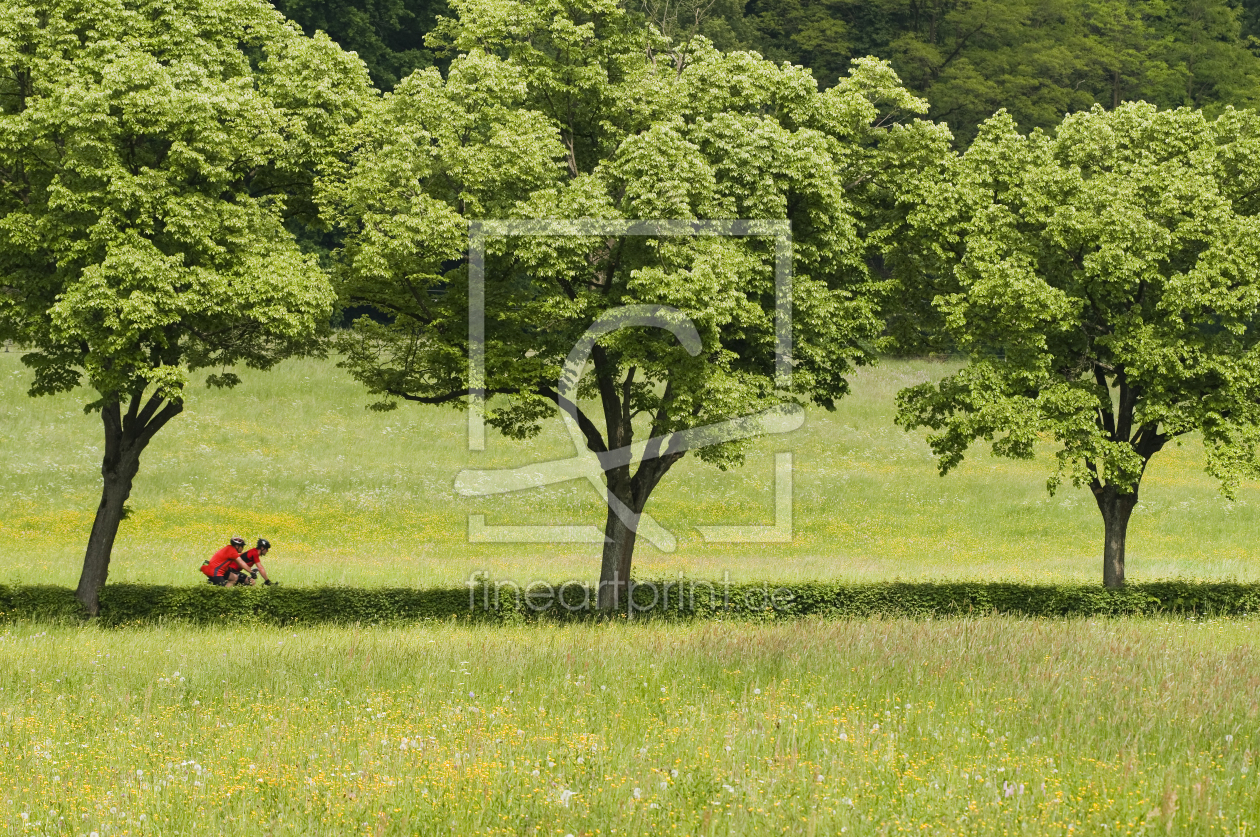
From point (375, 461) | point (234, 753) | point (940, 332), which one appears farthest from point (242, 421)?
point (234, 753)

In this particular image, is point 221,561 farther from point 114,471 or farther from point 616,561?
point 616,561

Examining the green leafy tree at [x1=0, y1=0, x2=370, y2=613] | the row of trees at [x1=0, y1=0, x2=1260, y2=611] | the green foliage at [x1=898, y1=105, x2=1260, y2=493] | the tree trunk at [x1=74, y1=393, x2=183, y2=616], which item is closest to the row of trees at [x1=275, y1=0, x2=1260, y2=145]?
the row of trees at [x1=0, y1=0, x2=1260, y2=611]

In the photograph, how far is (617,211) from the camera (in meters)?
21.0

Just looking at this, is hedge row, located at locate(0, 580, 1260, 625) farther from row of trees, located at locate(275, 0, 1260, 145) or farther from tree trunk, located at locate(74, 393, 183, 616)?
row of trees, located at locate(275, 0, 1260, 145)

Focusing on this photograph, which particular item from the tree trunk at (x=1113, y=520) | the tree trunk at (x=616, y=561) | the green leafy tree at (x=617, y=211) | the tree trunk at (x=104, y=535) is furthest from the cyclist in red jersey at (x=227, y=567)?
the tree trunk at (x=1113, y=520)

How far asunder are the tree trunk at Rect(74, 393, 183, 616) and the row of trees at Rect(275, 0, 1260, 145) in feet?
198

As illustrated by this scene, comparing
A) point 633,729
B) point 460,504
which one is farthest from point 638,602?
point 460,504

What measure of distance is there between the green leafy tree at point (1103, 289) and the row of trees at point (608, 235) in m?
0.08

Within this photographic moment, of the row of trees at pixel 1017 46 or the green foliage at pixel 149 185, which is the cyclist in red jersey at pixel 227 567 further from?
the row of trees at pixel 1017 46

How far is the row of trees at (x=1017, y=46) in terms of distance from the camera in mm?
84562

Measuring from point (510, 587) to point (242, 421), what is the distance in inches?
1331

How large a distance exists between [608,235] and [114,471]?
1190 centimetres

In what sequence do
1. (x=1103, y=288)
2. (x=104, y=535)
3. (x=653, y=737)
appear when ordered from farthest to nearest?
(x=1103, y=288), (x=104, y=535), (x=653, y=737)

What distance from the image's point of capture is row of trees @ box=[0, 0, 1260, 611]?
20.2 metres
